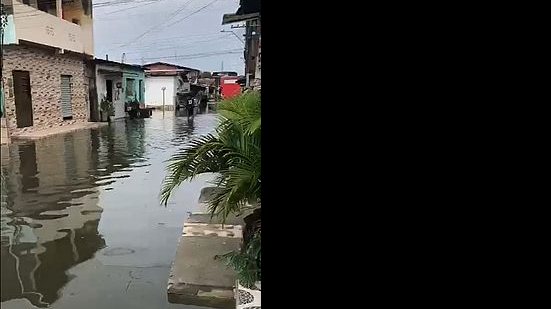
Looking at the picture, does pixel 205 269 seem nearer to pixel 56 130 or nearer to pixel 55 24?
pixel 56 130

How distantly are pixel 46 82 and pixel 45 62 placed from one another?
0.06 meters

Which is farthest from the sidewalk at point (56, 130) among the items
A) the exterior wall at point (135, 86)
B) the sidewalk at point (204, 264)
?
the sidewalk at point (204, 264)

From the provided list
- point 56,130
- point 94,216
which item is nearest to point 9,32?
point 56,130

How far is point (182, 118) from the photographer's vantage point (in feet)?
4.81

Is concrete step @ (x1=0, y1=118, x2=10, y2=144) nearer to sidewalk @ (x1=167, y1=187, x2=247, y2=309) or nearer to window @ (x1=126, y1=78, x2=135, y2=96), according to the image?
window @ (x1=126, y1=78, x2=135, y2=96)

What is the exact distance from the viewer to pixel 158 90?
1392 millimetres

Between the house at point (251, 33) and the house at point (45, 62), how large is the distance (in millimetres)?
397

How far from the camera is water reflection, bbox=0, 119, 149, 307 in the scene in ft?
3.33

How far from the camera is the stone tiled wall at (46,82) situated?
1.02 meters

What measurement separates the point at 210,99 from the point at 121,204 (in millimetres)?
466

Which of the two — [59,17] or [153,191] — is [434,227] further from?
[59,17]

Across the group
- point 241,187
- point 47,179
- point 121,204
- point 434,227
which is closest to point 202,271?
point 241,187

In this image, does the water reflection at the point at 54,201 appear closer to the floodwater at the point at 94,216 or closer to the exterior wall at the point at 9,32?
the floodwater at the point at 94,216

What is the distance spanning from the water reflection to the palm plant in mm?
158
